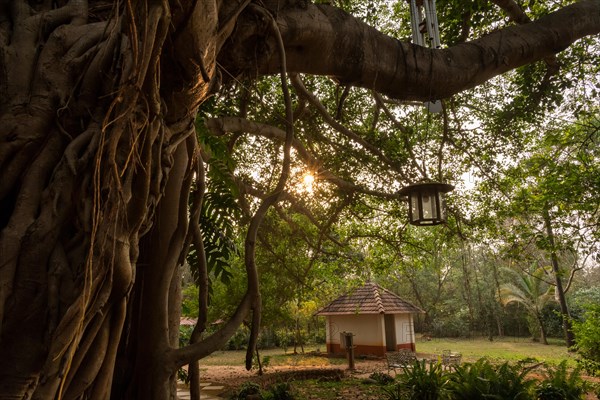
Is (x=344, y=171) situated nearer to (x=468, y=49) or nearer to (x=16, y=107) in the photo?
(x=468, y=49)

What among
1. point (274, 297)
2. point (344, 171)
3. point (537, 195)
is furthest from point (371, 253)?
point (274, 297)

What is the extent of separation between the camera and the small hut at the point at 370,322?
17.1 meters

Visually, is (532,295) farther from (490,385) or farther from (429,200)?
(429,200)

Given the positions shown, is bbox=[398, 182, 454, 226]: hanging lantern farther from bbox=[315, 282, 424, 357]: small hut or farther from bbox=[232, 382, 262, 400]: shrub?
bbox=[315, 282, 424, 357]: small hut

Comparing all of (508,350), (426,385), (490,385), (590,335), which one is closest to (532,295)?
(508,350)

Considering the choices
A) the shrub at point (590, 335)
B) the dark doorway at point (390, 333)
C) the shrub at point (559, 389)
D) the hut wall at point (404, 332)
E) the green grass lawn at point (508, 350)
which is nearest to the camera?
the shrub at point (559, 389)

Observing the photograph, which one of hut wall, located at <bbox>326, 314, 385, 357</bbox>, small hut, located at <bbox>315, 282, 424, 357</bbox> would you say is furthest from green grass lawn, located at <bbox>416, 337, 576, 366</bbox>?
hut wall, located at <bbox>326, 314, 385, 357</bbox>

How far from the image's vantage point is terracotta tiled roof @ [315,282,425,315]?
1712 centimetres

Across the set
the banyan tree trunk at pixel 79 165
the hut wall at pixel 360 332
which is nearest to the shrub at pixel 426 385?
the banyan tree trunk at pixel 79 165

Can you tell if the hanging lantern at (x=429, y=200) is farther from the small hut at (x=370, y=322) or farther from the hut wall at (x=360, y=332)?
the hut wall at (x=360, y=332)

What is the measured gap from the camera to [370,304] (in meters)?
17.4

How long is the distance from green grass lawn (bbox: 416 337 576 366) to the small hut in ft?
5.88

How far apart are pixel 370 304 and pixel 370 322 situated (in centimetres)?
75

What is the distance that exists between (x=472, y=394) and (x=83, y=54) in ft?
18.9
